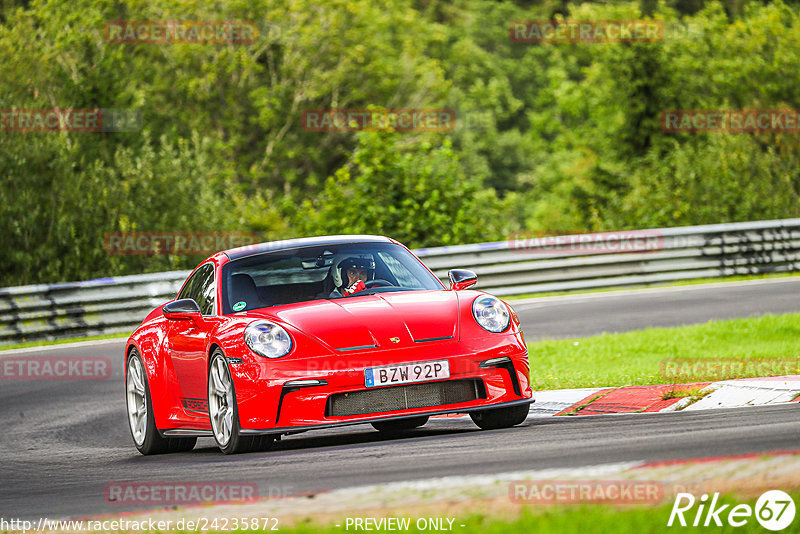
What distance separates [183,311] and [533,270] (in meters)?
12.1

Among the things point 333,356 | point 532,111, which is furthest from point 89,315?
point 532,111

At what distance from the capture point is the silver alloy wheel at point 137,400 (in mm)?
9922

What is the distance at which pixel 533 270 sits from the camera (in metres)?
20.5

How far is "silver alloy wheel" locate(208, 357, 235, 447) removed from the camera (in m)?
8.24

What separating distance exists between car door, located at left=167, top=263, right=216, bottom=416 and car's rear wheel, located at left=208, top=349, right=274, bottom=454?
18cm

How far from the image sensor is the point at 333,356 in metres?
7.89

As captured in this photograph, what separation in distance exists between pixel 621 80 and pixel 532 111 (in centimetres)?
3022

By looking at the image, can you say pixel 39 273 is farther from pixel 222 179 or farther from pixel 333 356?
pixel 222 179
